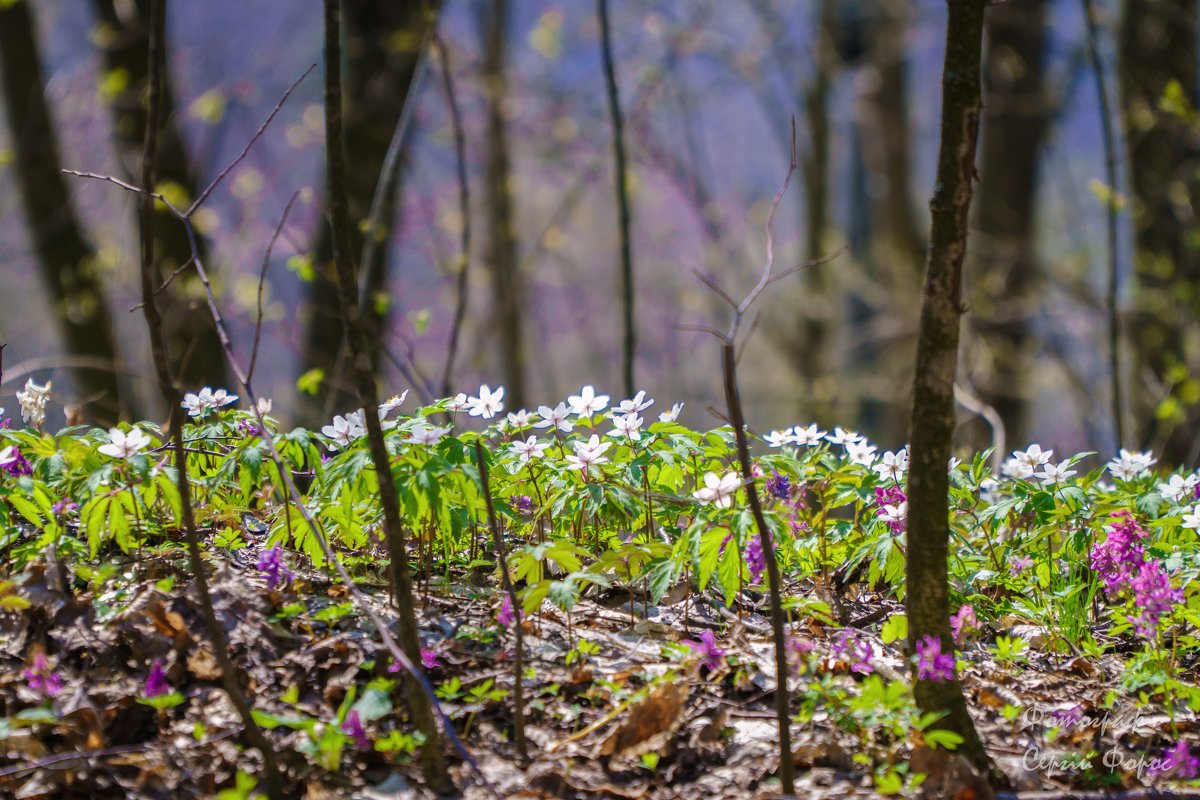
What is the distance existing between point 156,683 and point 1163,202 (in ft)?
22.2

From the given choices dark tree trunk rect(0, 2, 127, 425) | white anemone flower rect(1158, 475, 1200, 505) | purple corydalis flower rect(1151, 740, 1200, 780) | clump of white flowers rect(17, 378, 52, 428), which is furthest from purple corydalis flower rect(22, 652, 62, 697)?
dark tree trunk rect(0, 2, 127, 425)

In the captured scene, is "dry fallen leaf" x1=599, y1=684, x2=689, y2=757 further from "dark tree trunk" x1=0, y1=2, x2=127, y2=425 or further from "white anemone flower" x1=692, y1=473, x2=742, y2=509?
"dark tree trunk" x1=0, y1=2, x2=127, y2=425

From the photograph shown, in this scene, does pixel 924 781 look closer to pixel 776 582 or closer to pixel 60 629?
pixel 776 582

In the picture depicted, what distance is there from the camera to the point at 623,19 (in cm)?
986

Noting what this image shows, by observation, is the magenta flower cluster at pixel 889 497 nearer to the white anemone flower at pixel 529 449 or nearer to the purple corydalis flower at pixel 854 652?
the purple corydalis flower at pixel 854 652

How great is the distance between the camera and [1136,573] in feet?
7.73

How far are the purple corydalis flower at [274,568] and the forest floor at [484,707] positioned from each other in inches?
1.2

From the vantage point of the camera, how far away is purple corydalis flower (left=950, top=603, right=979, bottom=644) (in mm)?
2094

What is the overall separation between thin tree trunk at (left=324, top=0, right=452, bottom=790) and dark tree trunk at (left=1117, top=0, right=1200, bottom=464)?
5.92 metres

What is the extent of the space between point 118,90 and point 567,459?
5555 mm

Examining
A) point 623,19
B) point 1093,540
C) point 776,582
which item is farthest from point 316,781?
point 623,19

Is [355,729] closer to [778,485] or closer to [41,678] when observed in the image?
[41,678]

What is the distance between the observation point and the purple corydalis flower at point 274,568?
2.21m

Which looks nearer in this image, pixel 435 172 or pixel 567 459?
pixel 567 459
